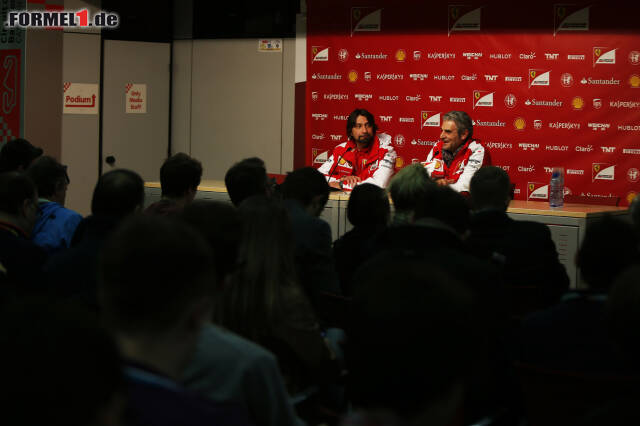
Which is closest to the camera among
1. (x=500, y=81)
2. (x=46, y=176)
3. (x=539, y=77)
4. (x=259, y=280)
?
(x=259, y=280)

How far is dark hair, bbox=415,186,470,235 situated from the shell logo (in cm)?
428

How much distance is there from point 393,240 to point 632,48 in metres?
4.60

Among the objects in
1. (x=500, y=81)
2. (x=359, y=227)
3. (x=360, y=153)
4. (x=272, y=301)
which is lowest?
(x=272, y=301)

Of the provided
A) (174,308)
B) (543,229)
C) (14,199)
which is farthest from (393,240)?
(174,308)

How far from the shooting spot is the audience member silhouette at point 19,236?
287 centimetres

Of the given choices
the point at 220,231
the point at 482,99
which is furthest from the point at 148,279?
the point at 482,99

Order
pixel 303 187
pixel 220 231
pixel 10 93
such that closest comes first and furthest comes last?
pixel 220 231 < pixel 303 187 < pixel 10 93

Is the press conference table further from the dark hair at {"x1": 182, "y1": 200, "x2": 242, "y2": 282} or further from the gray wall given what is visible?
the dark hair at {"x1": 182, "y1": 200, "x2": 242, "y2": 282}

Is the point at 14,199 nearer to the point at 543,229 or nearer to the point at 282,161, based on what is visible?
the point at 543,229

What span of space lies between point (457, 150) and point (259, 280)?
475 centimetres

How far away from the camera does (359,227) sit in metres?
3.77

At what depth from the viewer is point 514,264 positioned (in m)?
3.76

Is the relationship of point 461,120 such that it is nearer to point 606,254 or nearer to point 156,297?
point 606,254

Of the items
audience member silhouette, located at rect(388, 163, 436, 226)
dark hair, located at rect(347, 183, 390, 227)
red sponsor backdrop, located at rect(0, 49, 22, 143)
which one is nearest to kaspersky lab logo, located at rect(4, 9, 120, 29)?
red sponsor backdrop, located at rect(0, 49, 22, 143)
